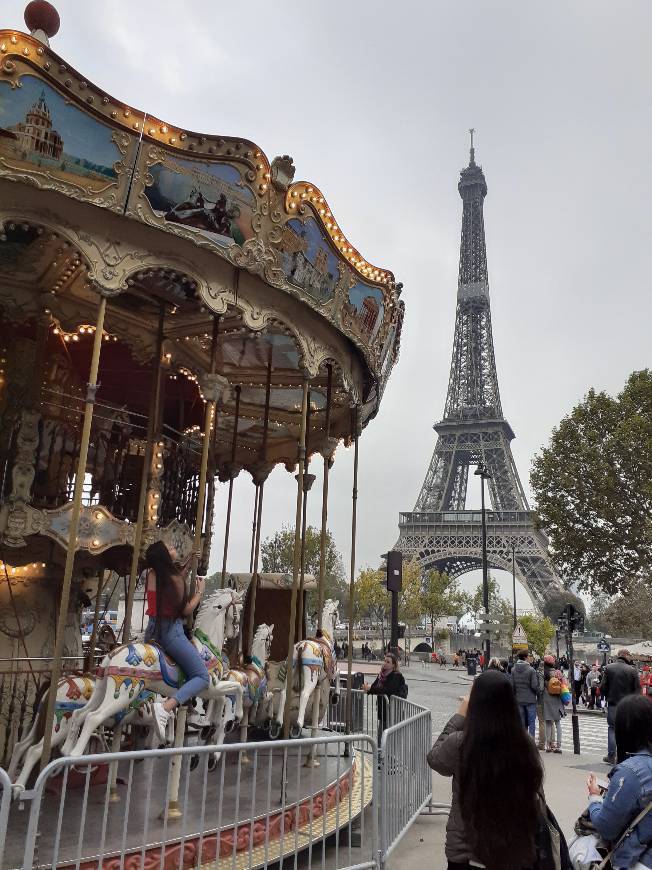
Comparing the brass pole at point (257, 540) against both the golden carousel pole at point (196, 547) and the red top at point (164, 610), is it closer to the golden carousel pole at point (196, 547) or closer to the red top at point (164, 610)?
the golden carousel pole at point (196, 547)

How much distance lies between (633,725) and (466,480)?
63.7 m

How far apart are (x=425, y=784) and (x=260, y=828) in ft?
9.26

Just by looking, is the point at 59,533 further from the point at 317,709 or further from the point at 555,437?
the point at 555,437

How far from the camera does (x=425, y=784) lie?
23.8ft

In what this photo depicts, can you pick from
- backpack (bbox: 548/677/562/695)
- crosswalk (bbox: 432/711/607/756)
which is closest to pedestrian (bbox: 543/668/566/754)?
backpack (bbox: 548/677/562/695)

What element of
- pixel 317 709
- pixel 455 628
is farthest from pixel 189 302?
pixel 455 628

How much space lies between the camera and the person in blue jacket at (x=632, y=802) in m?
2.87

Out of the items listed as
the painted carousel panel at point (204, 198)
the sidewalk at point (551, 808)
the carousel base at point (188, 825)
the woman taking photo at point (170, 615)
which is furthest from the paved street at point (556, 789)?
the painted carousel panel at point (204, 198)

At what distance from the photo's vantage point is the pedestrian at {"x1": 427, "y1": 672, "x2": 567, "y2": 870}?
8.70 feet

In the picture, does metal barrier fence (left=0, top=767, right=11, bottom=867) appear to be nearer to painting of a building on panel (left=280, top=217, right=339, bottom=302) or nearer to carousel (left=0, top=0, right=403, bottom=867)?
carousel (left=0, top=0, right=403, bottom=867)

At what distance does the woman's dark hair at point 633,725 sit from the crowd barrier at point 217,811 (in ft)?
6.23

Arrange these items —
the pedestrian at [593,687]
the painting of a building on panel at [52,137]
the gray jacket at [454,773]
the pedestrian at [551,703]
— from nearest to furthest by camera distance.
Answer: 1. the gray jacket at [454,773]
2. the painting of a building on panel at [52,137]
3. the pedestrian at [551,703]
4. the pedestrian at [593,687]

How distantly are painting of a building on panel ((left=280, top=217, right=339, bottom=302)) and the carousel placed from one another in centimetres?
2

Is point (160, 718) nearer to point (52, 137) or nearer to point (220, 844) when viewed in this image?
point (220, 844)
